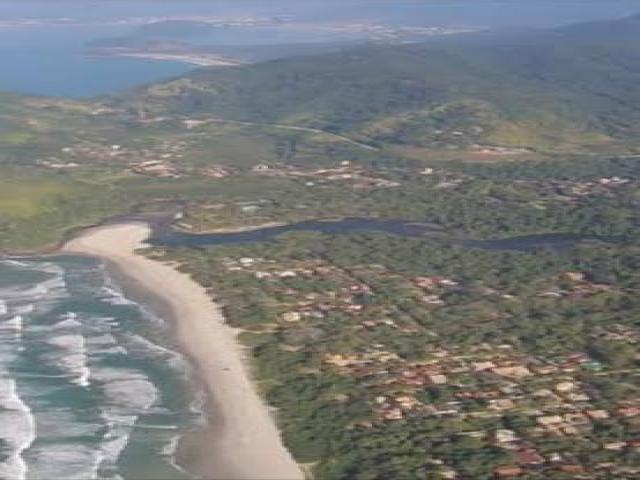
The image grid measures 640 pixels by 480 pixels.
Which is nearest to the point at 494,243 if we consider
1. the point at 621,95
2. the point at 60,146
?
the point at 60,146

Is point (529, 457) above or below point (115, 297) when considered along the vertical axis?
above

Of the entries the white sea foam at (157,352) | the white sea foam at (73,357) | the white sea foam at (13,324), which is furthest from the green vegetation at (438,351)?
the white sea foam at (13,324)

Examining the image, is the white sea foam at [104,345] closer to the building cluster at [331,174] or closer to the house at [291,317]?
the house at [291,317]

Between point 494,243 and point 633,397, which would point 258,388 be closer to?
point 633,397

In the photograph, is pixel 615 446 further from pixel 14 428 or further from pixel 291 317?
pixel 14 428

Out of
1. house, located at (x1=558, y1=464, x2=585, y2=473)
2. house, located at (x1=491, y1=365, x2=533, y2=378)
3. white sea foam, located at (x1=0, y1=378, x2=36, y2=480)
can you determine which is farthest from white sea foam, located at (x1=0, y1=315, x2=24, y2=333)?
house, located at (x1=558, y1=464, x2=585, y2=473)

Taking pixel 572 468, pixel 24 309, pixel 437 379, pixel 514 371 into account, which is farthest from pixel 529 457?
pixel 24 309
